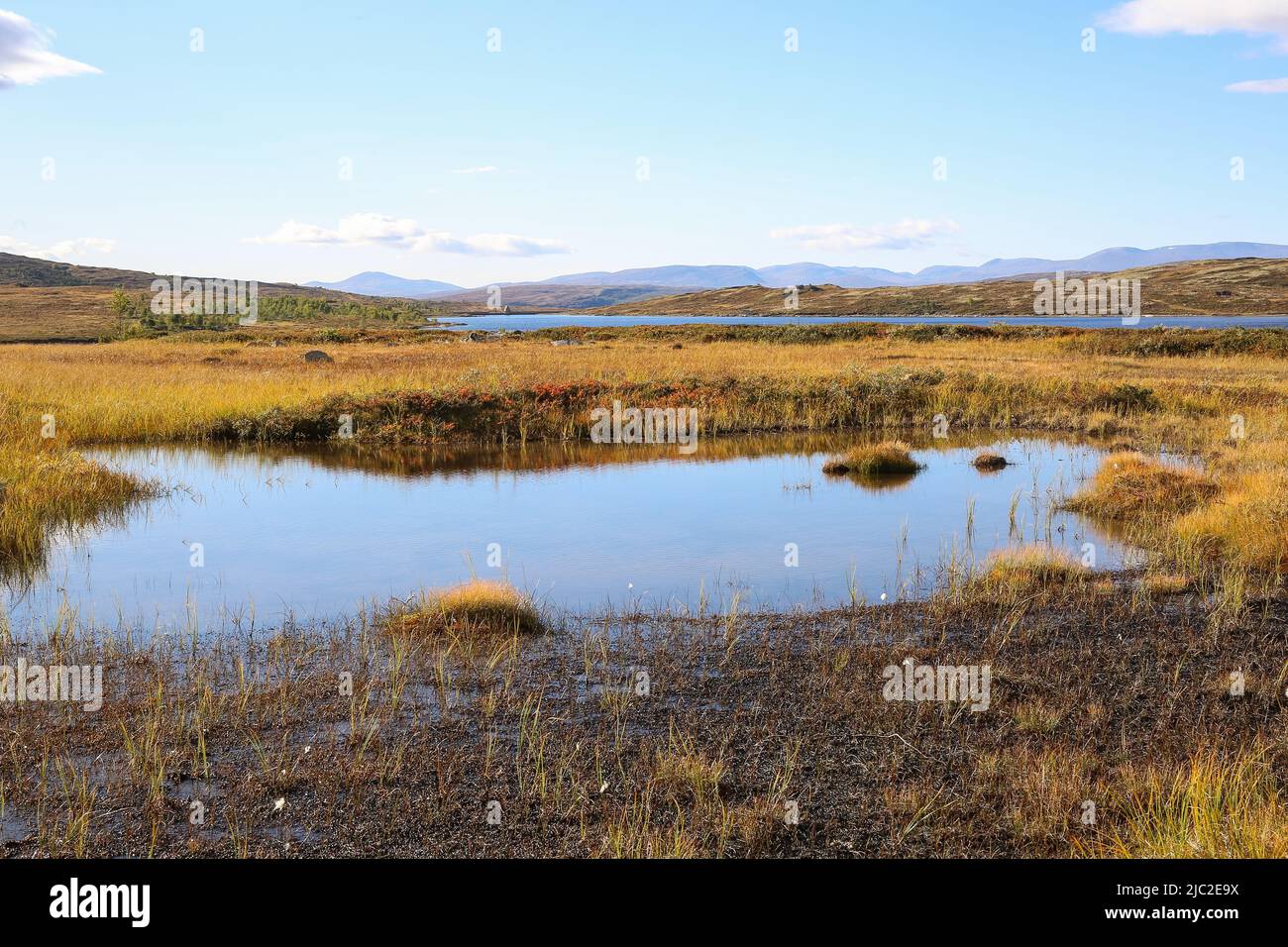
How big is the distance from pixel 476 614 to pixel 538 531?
5.07 metres

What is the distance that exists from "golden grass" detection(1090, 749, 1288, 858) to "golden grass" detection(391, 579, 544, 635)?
5.42 meters

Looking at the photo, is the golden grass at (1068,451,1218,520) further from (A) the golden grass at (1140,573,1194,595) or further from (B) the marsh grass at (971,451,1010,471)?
(A) the golden grass at (1140,573,1194,595)

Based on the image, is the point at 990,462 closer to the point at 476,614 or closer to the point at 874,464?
the point at 874,464

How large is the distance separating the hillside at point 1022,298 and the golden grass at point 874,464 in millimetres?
103899

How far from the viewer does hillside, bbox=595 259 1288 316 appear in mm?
119250

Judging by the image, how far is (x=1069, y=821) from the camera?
5.82 m

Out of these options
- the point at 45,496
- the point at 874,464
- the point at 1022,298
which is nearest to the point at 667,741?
the point at 45,496

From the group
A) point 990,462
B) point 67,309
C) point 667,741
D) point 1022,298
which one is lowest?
point 667,741

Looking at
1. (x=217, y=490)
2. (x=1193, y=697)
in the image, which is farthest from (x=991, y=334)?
(x=1193, y=697)

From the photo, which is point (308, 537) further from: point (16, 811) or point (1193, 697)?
point (1193, 697)

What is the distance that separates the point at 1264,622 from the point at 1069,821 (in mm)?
5293

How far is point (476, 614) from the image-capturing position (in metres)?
9.76

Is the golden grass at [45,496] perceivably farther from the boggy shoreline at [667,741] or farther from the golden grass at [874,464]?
the golden grass at [874,464]

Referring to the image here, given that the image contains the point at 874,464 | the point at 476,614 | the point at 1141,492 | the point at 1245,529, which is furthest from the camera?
the point at 874,464
